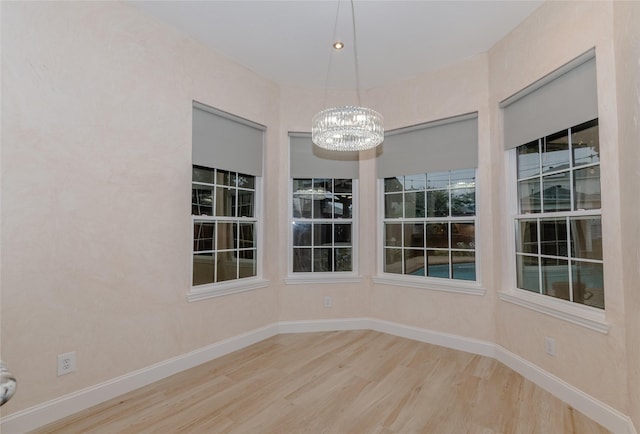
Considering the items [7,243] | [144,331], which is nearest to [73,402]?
[144,331]

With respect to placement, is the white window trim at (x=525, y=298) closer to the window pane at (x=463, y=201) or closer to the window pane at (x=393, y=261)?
the window pane at (x=463, y=201)

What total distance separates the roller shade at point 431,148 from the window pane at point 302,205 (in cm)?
97

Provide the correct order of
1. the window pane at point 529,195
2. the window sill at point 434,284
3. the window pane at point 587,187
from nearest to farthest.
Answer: the window pane at point 587,187, the window pane at point 529,195, the window sill at point 434,284

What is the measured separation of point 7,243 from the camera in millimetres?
1934

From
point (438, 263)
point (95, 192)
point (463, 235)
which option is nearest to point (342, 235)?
point (438, 263)

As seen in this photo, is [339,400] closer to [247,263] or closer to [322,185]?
[247,263]

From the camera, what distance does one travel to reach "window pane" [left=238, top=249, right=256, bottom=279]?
3.55 m

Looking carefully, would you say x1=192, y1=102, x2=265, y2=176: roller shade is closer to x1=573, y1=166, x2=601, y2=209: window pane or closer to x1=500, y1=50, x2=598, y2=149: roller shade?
x1=500, y1=50, x2=598, y2=149: roller shade

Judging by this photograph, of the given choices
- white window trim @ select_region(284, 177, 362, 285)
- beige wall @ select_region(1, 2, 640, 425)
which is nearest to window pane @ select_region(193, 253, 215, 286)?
beige wall @ select_region(1, 2, 640, 425)

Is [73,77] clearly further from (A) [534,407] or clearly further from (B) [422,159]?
(A) [534,407]

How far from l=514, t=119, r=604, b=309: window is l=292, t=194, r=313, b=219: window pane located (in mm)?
2264

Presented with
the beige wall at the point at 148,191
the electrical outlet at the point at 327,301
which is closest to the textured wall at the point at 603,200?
the beige wall at the point at 148,191

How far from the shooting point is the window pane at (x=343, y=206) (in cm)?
410

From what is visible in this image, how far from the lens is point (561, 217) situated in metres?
2.54
